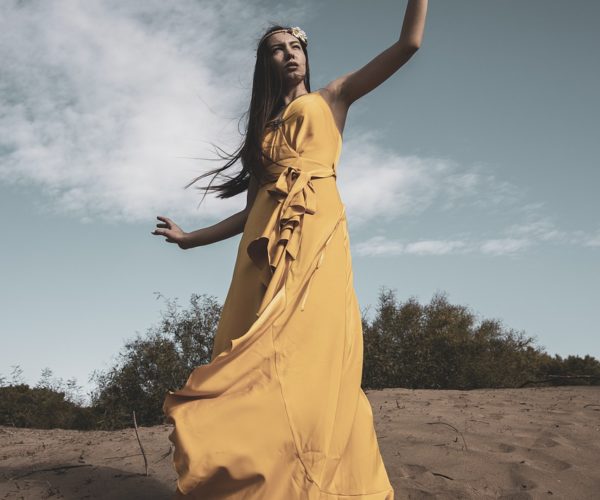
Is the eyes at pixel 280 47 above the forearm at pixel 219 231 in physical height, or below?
above

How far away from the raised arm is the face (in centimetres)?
19

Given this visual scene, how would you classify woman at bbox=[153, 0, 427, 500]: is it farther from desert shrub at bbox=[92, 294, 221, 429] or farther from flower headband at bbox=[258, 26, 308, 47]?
desert shrub at bbox=[92, 294, 221, 429]

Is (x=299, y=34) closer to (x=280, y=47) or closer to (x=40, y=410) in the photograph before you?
(x=280, y=47)

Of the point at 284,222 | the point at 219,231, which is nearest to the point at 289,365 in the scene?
the point at 284,222

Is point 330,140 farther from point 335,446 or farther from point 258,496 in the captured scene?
point 258,496

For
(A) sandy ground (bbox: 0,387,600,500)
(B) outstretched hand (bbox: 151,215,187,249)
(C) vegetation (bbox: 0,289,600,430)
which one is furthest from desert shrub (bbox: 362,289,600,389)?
(B) outstretched hand (bbox: 151,215,187,249)

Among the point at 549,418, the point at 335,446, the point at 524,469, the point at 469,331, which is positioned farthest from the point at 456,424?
the point at 469,331

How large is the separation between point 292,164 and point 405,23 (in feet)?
2.27

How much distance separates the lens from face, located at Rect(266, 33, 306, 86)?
266 centimetres

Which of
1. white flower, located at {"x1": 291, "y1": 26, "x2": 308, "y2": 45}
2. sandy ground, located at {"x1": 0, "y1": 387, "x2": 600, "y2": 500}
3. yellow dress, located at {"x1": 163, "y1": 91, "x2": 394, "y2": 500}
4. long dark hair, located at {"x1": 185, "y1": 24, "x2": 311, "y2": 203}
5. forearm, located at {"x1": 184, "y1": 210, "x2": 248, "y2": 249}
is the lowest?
sandy ground, located at {"x1": 0, "y1": 387, "x2": 600, "y2": 500}

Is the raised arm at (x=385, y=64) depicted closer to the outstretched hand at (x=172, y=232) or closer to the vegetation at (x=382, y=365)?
the outstretched hand at (x=172, y=232)

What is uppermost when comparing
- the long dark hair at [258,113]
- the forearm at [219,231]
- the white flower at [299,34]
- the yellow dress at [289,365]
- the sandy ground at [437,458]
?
the white flower at [299,34]

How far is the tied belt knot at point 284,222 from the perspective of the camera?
2090 mm

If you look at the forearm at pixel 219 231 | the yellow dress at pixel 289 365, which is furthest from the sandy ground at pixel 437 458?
the forearm at pixel 219 231
